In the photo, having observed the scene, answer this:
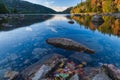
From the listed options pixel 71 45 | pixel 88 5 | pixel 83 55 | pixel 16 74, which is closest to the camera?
pixel 16 74

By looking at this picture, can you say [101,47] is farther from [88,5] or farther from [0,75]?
[88,5]

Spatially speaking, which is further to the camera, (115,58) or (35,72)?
(115,58)

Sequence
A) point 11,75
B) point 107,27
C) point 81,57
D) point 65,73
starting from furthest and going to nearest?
point 107,27 → point 81,57 → point 11,75 → point 65,73

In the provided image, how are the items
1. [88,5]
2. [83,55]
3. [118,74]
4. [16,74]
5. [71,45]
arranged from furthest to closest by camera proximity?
[88,5] → [71,45] → [83,55] → [16,74] → [118,74]

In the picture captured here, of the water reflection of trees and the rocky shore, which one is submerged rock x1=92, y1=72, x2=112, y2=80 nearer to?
the rocky shore

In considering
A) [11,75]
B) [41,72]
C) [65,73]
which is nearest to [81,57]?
[65,73]

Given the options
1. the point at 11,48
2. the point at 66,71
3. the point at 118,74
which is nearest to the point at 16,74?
the point at 66,71

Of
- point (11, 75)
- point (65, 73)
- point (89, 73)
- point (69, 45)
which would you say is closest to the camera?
point (65, 73)

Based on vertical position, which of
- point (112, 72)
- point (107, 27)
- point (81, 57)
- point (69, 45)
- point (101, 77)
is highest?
point (112, 72)

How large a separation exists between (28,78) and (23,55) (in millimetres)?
7115

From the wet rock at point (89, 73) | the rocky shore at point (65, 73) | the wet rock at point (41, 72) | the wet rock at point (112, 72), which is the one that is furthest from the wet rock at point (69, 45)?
the wet rock at point (41, 72)

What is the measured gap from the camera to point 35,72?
47.0 ft

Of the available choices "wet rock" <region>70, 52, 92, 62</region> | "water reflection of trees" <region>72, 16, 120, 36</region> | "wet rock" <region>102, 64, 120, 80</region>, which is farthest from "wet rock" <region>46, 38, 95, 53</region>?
"water reflection of trees" <region>72, 16, 120, 36</region>

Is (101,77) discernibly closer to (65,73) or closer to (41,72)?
(65,73)
